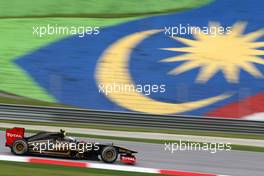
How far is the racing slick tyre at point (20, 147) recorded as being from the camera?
398 inches

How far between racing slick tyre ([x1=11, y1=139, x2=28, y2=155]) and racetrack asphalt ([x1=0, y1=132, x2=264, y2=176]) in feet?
1.03

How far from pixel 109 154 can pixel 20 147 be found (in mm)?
1724

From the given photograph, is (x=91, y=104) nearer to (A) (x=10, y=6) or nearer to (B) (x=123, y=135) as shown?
(B) (x=123, y=135)

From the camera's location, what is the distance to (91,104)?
65.5ft

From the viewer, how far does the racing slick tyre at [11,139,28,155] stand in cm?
1011

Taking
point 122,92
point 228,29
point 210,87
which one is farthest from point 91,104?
point 228,29

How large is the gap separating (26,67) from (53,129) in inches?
230

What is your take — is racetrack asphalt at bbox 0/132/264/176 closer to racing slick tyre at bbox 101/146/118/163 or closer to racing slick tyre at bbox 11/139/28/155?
racing slick tyre at bbox 11/139/28/155

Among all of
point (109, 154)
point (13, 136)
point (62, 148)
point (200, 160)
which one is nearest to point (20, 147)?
point (13, 136)

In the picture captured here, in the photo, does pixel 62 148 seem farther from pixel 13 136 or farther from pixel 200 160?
pixel 200 160

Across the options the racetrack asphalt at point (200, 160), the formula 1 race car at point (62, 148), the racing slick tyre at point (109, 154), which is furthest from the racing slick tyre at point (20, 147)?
the racing slick tyre at point (109, 154)

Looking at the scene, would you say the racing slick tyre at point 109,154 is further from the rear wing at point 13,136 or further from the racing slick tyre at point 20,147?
the rear wing at point 13,136

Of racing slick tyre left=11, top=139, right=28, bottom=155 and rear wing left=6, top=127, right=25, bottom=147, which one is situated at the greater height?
rear wing left=6, top=127, right=25, bottom=147

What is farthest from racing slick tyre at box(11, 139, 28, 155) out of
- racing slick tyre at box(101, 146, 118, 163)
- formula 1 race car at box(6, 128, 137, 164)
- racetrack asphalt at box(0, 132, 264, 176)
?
racing slick tyre at box(101, 146, 118, 163)
